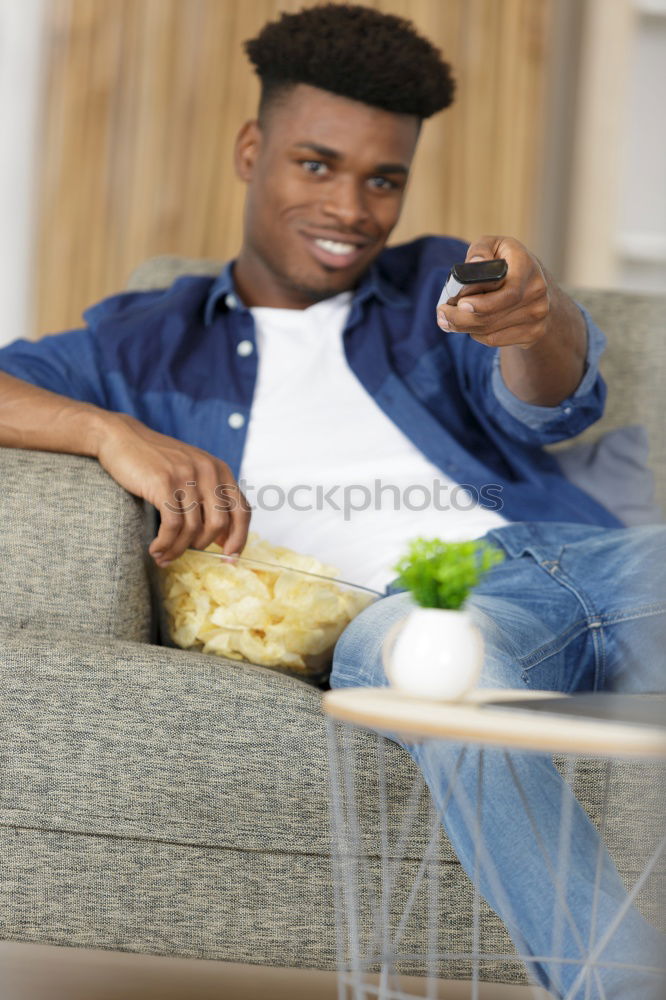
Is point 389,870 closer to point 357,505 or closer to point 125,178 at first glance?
point 357,505

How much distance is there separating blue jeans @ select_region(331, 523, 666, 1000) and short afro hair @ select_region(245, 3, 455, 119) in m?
0.73

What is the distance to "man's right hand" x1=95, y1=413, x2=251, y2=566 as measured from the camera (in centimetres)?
127

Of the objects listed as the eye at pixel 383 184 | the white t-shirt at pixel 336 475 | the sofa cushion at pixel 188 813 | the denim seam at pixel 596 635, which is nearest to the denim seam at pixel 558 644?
the denim seam at pixel 596 635

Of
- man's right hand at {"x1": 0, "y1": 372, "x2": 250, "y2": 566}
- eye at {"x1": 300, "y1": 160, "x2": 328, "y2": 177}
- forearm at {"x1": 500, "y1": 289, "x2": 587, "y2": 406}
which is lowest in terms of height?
man's right hand at {"x1": 0, "y1": 372, "x2": 250, "y2": 566}

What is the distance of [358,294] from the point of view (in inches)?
69.1

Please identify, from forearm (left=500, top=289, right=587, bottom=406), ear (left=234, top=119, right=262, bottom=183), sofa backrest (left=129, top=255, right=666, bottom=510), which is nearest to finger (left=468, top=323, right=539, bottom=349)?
forearm (left=500, top=289, right=587, bottom=406)

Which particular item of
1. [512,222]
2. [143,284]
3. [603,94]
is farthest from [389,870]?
[603,94]

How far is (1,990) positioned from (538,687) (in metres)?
0.67

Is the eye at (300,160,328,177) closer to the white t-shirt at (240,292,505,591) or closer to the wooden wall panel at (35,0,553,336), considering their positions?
the white t-shirt at (240,292,505,591)

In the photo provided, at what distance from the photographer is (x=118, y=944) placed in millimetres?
1127

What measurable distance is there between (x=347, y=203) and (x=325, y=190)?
0.16ft

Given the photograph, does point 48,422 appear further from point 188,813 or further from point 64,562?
point 188,813

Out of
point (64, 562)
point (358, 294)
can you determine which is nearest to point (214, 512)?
point (64, 562)

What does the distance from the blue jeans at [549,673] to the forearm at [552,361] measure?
6.8 inches
